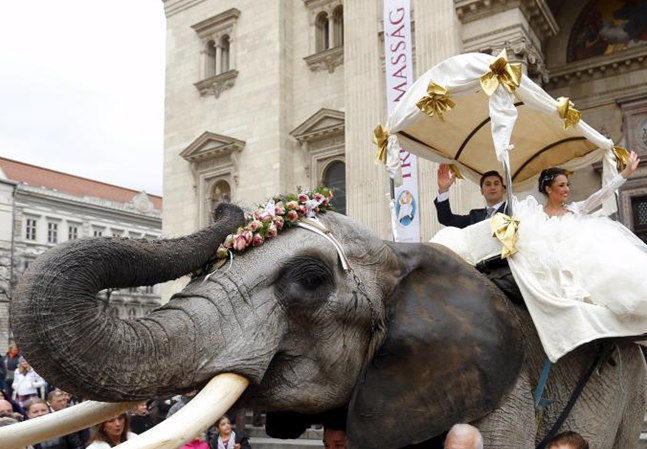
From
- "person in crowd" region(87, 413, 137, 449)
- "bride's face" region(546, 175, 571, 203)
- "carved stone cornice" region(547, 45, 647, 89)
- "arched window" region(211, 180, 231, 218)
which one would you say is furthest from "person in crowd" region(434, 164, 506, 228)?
"arched window" region(211, 180, 231, 218)

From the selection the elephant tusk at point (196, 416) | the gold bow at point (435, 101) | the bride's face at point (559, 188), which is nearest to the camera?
the elephant tusk at point (196, 416)

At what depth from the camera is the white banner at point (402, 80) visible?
15477 millimetres

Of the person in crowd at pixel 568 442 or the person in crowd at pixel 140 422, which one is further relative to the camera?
the person in crowd at pixel 140 422

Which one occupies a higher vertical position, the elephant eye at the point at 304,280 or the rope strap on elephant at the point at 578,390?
the elephant eye at the point at 304,280

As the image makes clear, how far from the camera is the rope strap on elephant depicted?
11.6ft

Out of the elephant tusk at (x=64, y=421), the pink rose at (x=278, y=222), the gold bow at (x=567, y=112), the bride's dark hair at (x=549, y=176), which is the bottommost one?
the elephant tusk at (x=64, y=421)

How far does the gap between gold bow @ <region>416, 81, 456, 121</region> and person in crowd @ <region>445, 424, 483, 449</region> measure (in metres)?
1.89

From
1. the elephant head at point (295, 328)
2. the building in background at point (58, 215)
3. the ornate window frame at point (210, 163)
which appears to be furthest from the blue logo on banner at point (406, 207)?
the building in background at point (58, 215)

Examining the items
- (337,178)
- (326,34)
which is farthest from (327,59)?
(337,178)

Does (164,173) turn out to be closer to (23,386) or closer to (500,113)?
(23,386)

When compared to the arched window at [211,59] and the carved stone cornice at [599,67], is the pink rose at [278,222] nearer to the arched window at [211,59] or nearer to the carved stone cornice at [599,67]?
the carved stone cornice at [599,67]

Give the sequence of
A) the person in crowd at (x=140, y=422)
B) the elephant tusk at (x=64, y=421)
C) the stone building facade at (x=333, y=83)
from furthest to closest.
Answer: the stone building facade at (x=333, y=83), the person in crowd at (x=140, y=422), the elephant tusk at (x=64, y=421)

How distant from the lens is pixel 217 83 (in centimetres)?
2470

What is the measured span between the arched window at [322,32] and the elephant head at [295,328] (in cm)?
2022
